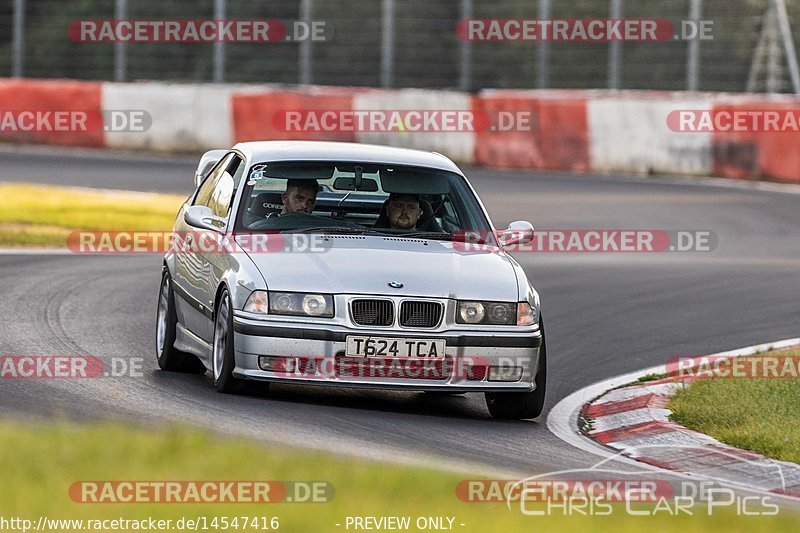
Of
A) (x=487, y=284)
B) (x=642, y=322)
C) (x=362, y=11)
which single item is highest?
(x=362, y=11)

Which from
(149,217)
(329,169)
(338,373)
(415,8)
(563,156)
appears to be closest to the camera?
(338,373)

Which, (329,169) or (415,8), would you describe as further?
(415,8)

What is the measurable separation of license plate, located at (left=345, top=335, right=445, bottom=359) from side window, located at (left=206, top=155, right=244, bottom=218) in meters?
1.62

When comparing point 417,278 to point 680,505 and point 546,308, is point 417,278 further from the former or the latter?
point 546,308

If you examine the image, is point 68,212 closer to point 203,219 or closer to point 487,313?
point 203,219

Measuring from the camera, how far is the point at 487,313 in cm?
880

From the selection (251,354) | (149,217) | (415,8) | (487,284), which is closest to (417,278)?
(487,284)

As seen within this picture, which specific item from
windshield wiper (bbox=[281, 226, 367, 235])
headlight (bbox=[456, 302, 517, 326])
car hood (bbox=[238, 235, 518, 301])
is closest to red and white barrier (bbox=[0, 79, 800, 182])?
windshield wiper (bbox=[281, 226, 367, 235])

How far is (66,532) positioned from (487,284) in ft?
12.9

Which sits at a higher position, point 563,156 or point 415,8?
point 415,8

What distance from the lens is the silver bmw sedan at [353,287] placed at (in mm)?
8609

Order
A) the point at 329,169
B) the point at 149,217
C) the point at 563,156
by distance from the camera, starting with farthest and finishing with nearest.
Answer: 1. the point at 563,156
2. the point at 149,217
3. the point at 329,169

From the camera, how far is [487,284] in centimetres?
890

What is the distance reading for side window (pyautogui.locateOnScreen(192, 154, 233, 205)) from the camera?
10.6 m
